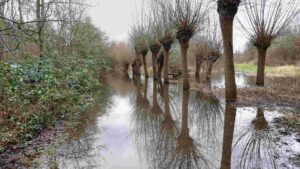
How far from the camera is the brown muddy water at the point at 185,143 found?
6.10 metres

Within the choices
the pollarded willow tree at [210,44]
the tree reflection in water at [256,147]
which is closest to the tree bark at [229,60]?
the tree reflection in water at [256,147]

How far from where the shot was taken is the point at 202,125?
9703mm

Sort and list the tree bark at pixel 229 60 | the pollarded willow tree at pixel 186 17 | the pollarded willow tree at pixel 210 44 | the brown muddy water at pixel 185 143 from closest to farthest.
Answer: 1. the brown muddy water at pixel 185 143
2. the tree bark at pixel 229 60
3. the pollarded willow tree at pixel 186 17
4. the pollarded willow tree at pixel 210 44

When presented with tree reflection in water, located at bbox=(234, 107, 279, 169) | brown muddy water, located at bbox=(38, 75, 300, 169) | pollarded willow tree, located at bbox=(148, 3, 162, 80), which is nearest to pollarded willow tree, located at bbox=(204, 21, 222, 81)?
pollarded willow tree, located at bbox=(148, 3, 162, 80)

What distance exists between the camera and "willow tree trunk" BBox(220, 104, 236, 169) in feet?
19.7

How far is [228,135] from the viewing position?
804 cm

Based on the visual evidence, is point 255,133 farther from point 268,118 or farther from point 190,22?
point 190,22

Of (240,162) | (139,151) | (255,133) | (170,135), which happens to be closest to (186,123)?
(170,135)

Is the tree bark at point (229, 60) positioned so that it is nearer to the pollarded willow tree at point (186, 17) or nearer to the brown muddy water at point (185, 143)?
the brown muddy water at point (185, 143)

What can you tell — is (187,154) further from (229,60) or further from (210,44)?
(210,44)

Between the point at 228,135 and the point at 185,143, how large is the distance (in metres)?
1.21

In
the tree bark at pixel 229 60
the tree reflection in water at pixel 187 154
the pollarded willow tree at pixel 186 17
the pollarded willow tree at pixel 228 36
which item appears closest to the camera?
the tree reflection in water at pixel 187 154

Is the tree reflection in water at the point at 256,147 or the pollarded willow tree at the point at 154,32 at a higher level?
the pollarded willow tree at the point at 154,32

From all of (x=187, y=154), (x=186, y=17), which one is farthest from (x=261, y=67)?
(x=187, y=154)
